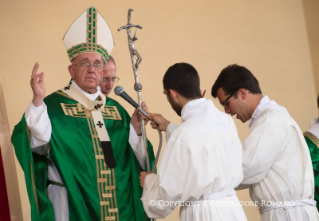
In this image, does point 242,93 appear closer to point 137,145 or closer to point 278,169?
point 278,169

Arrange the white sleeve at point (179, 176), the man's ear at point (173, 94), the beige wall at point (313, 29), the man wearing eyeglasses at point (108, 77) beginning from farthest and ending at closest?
the beige wall at point (313, 29), the man wearing eyeglasses at point (108, 77), the man's ear at point (173, 94), the white sleeve at point (179, 176)

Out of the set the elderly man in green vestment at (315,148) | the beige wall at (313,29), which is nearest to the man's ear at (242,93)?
the elderly man in green vestment at (315,148)

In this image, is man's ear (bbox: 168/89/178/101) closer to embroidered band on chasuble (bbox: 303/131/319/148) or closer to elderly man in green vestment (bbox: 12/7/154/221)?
elderly man in green vestment (bbox: 12/7/154/221)

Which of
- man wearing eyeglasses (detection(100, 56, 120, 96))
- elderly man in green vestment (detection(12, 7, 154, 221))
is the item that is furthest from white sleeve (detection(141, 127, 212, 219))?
man wearing eyeglasses (detection(100, 56, 120, 96))

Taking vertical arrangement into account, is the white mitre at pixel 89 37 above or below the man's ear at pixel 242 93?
above

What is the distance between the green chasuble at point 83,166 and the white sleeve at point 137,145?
5cm

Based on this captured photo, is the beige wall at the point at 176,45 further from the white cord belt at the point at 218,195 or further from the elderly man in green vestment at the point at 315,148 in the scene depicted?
the white cord belt at the point at 218,195

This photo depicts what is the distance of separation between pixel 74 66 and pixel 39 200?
3.49 feet

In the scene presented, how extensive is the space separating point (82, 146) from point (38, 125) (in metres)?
0.45

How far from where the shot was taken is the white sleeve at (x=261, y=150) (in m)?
3.62

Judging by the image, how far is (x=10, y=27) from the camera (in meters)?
5.44

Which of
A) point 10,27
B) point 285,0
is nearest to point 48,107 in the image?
point 10,27

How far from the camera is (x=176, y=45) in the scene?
6316 mm

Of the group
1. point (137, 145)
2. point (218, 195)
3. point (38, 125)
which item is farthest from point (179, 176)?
point (38, 125)
